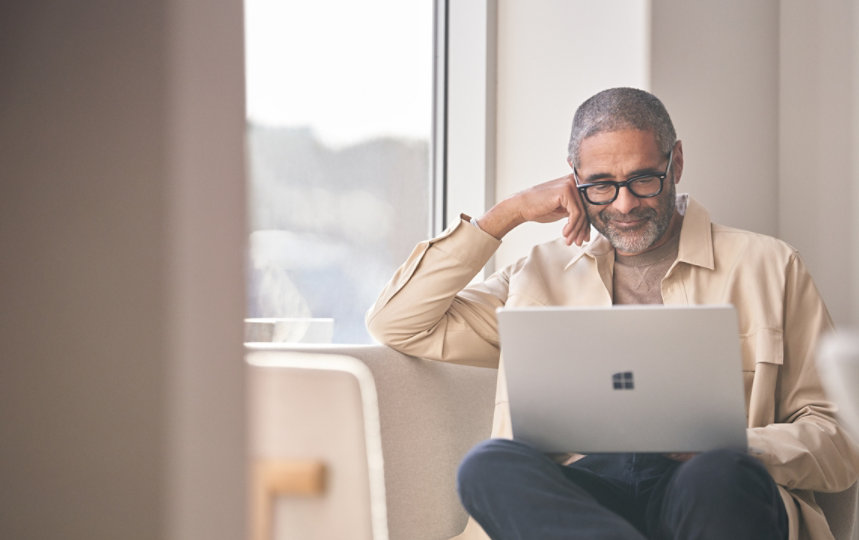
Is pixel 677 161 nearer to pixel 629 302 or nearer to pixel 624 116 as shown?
pixel 624 116

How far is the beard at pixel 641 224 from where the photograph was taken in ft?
5.48

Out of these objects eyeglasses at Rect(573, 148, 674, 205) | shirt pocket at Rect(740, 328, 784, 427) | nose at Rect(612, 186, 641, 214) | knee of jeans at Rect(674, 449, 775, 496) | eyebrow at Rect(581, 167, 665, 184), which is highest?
eyebrow at Rect(581, 167, 665, 184)

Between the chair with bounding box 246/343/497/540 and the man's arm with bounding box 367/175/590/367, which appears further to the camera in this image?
the man's arm with bounding box 367/175/590/367

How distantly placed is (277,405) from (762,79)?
1545mm

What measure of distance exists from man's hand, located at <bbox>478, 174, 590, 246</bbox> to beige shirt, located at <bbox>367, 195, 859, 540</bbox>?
0.03m

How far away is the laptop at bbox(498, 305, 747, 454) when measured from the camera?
1.16 m

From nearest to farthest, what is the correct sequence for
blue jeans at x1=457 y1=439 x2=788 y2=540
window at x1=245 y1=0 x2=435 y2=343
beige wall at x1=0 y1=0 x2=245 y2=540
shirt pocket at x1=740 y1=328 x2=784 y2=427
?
beige wall at x1=0 y1=0 x2=245 y2=540, blue jeans at x1=457 y1=439 x2=788 y2=540, shirt pocket at x1=740 y1=328 x2=784 y2=427, window at x1=245 y1=0 x2=435 y2=343

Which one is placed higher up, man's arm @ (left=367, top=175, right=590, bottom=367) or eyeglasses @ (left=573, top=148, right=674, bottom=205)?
eyeglasses @ (left=573, top=148, right=674, bottom=205)

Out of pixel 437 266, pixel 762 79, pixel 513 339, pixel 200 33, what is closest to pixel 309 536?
pixel 513 339

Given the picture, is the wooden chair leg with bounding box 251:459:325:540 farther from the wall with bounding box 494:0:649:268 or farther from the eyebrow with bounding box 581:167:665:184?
the wall with bounding box 494:0:649:268

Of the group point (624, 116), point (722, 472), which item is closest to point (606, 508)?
point (722, 472)

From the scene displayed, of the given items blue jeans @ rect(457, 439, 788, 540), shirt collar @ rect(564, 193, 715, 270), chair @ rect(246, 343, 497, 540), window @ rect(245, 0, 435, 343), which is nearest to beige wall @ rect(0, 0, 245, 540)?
chair @ rect(246, 343, 497, 540)

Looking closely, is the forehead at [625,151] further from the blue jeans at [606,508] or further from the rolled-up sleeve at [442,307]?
the blue jeans at [606,508]

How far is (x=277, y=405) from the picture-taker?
4.30 ft
